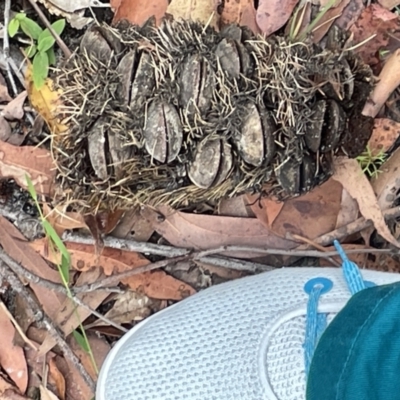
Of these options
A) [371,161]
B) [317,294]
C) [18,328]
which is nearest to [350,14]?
[371,161]

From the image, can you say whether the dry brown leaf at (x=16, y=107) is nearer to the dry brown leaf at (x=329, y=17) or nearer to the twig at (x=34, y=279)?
the twig at (x=34, y=279)

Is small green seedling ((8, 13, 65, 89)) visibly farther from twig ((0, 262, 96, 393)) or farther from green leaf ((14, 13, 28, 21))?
twig ((0, 262, 96, 393))

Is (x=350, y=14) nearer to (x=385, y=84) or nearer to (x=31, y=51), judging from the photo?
(x=385, y=84)

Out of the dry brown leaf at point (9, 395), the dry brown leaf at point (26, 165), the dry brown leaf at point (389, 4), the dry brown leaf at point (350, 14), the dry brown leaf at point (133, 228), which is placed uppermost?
the dry brown leaf at point (389, 4)

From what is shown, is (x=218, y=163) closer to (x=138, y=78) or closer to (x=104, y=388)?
(x=138, y=78)

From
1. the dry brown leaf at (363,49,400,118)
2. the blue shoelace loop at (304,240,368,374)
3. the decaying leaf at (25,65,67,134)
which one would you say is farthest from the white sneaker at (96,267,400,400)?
the decaying leaf at (25,65,67,134)

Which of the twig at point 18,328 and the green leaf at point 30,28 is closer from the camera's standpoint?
the green leaf at point 30,28

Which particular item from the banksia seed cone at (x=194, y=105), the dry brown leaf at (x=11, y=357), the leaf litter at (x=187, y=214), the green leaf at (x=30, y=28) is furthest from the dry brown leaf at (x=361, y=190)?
the dry brown leaf at (x=11, y=357)
